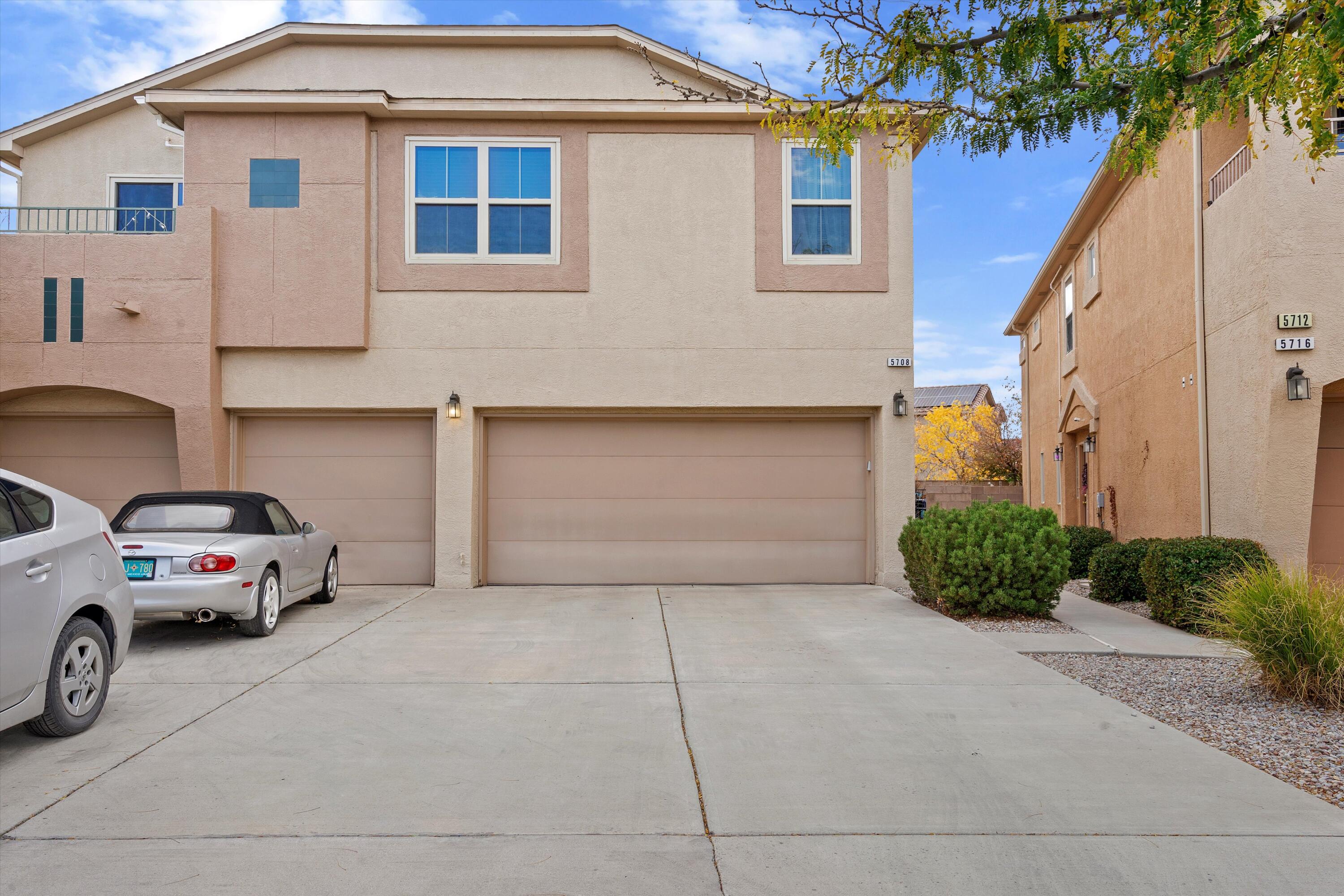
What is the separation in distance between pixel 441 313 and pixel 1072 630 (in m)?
8.44

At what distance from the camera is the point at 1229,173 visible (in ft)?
35.0

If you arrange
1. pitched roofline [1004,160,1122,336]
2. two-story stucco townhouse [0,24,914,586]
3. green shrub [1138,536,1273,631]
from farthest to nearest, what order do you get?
pitched roofline [1004,160,1122,336] → two-story stucco townhouse [0,24,914,586] → green shrub [1138,536,1273,631]

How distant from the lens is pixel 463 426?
1214cm

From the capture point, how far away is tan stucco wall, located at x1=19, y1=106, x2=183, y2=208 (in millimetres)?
13906

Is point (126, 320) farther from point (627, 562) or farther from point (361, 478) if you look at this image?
point (627, 562)

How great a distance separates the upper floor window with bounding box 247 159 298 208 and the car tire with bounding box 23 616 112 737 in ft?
26.4

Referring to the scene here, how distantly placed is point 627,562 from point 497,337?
3479mm

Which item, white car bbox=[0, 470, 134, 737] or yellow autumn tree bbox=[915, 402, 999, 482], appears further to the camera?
yellow autumn tree bbox=[915, 402, 999, 482]

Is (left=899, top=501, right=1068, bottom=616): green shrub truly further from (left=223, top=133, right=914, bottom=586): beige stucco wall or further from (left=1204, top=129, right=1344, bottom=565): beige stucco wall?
(left=223, top=133, right=914, bottom=586): beige stucco wall

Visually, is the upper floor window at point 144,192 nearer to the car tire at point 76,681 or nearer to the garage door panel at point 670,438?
the garage door panel at point 670,438

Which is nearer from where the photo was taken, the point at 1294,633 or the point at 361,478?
the point at 1294,633

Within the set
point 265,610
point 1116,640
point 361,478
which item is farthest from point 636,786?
point 361,478

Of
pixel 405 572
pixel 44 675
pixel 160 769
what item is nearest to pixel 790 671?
pixel 160 769

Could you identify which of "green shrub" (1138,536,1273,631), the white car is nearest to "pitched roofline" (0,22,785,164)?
"green shrub" (1138,536,1273,631)
